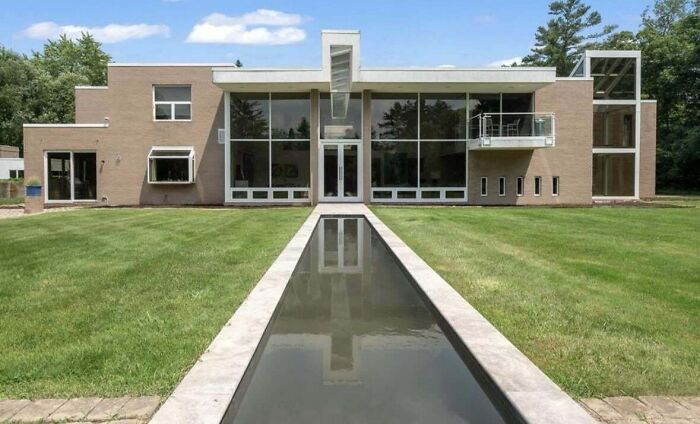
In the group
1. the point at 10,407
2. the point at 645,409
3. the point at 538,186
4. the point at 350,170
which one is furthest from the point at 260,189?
the point at 645,409

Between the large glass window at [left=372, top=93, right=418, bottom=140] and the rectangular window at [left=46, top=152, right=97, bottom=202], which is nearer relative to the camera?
the large glass window at [left=372, top=93, right=418, bottom=140]

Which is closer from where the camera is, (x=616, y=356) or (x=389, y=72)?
(x=616, y=356)

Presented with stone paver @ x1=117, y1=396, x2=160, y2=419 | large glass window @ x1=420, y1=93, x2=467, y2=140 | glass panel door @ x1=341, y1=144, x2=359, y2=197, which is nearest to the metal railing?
large glass window @ x1=420, y1=93, x2=467, y2=140

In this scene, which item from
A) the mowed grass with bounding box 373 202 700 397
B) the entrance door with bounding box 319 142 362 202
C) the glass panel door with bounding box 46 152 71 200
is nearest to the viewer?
the mowed grass with bounding box 373 202 700 397

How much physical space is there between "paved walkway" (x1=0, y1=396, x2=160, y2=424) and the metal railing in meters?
20.4

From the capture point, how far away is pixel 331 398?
152 inches

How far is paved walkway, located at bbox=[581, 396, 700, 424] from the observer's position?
3240mm

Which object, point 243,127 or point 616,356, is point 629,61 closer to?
point 243,127

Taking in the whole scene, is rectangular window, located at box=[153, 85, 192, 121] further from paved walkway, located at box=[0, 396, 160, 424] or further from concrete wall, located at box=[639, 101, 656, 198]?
paved walkway, located at box=[0, 396, 160, 424]

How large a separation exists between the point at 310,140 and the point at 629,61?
48.1ft

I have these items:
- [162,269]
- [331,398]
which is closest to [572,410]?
[331,398]

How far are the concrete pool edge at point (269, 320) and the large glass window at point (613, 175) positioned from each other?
22249 millimetres

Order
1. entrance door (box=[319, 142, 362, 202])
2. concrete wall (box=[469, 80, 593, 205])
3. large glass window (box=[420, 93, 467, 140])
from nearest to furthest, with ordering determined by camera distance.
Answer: entrance door (box=[319, 142, 362, 202]), large glass window (box=[420, 93, 467, 140]), concrete wall (box=[469, 80, 593, 205])

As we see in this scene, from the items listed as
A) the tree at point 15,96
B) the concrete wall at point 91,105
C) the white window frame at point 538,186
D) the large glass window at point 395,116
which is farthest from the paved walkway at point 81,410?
the tree at point 15,96
